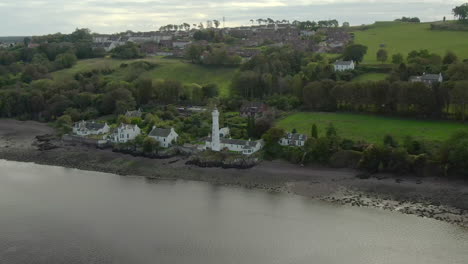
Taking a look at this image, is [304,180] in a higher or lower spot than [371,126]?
lower

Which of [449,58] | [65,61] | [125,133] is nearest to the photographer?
[125,133]

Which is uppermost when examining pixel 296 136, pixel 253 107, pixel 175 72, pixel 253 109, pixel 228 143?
pixel 175 72

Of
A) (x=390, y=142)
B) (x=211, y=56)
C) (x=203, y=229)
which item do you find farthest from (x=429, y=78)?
(x=211, y=56)

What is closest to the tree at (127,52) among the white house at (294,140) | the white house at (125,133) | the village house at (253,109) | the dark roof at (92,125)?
the dark roof at (92,125)

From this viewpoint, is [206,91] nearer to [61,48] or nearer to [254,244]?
[254,244]

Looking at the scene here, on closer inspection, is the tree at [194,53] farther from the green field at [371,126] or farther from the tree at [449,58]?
the tree at [449,58]

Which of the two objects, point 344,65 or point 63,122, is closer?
point 63,122

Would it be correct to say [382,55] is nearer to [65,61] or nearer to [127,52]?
[127,52]
